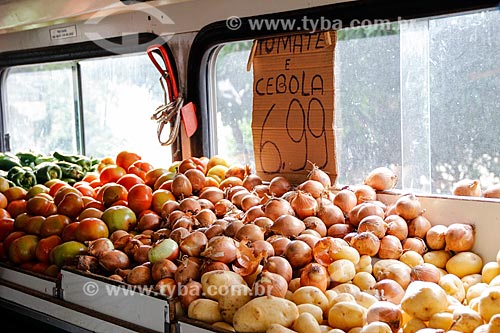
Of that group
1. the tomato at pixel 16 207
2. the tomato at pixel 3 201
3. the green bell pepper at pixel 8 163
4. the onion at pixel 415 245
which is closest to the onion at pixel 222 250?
the onion at pixel 415 245

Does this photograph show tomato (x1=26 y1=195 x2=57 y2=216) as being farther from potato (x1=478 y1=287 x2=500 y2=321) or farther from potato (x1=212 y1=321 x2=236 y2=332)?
potato (x1=478 y1=287 x2=500 y2=321)

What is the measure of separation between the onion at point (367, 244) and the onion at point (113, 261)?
971 mm

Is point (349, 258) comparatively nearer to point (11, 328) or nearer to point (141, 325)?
point (141, 325)

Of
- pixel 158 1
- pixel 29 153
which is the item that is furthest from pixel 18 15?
pixel 158 1

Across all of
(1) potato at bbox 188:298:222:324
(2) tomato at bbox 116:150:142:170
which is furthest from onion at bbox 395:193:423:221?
(2) tomato at bbox 116:150:142:170

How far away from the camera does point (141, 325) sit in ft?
7.48

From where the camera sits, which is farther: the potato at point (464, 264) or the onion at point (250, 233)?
the onion at point (250, 233)

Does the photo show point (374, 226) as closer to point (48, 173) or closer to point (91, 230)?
point (91, 230)

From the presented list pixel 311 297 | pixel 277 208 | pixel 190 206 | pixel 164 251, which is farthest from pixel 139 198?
pixel 311 297

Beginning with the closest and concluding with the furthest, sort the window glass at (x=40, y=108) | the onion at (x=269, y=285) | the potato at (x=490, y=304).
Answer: the potato at (x=490, y=304)
the onion at (x=269, y=285)
the window glass at (x=40, y=108)

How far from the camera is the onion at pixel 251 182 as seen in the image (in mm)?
3068

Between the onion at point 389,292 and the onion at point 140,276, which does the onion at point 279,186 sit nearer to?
the onion at point 140,276

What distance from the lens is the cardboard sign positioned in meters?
2.96

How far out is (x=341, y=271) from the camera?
2193 millimetres
